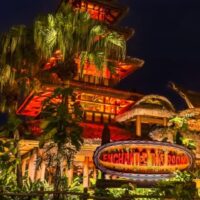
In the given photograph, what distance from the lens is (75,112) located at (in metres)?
14.8

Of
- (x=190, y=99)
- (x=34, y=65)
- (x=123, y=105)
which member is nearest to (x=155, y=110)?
(x=190, y=99)

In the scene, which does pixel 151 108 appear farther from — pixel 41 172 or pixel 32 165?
pixel 32 165

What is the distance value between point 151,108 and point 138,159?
738cm

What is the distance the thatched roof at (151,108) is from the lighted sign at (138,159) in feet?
22.8

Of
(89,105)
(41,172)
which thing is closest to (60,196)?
(41,172)

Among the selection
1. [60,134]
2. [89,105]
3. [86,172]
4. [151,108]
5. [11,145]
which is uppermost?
[89,105]

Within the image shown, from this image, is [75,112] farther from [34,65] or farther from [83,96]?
[83,96]

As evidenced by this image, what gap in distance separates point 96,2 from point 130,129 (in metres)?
12.1

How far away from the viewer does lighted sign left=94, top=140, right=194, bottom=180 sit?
1402 cm

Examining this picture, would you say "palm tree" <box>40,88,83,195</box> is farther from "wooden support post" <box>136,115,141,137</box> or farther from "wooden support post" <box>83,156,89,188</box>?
"wooden support post" <box>136,115,141,137</box>

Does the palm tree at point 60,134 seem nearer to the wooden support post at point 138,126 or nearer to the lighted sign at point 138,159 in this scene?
the lighted sign at point 138,159

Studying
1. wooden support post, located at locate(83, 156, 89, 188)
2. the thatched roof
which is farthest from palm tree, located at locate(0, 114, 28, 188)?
the thatched roof

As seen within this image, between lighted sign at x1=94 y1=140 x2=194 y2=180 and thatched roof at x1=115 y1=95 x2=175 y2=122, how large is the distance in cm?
694

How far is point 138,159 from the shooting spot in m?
14.1
